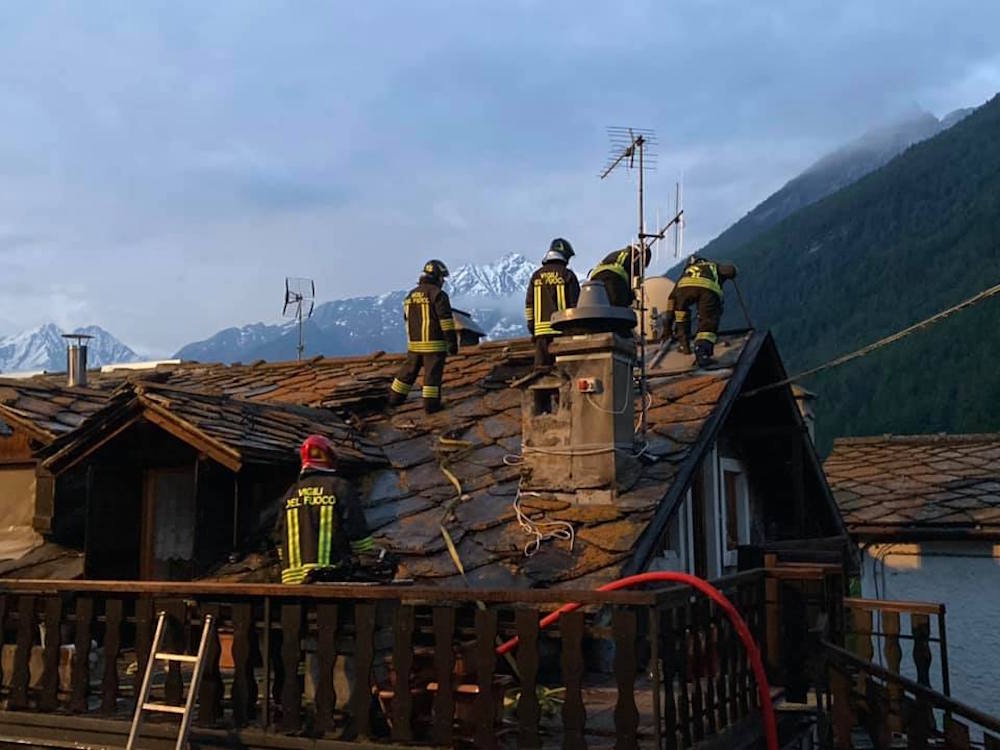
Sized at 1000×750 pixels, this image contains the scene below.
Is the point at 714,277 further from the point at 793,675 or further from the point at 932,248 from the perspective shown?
the point at 932,248

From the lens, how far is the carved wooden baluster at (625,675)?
580cm

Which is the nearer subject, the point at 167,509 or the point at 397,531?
the point at 397,531

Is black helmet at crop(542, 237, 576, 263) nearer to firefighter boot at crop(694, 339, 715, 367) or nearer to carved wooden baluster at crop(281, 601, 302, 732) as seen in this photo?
firefighter boot at crop(694, 339, 715, 367)

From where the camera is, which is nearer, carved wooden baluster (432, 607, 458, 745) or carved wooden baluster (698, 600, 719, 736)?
carved wooden baluster (432, 607, 458, 745)

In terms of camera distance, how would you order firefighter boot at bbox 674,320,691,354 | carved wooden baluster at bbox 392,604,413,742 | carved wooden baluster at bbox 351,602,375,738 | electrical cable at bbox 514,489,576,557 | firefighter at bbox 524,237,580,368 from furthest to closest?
1. firefighter boot at bbox 674,320,691,354
2. firefighter at bbox 524,237,580,368
3. electrical cable at bbox 514,489,576,557
4. carved wooden baluster at bbox 351,602,375,738
5. carved wooden baluster at bbox 392,604,413,742

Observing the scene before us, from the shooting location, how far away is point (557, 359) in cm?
974

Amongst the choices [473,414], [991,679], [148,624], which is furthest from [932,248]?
[148,624]

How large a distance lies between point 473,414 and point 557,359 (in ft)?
7.25

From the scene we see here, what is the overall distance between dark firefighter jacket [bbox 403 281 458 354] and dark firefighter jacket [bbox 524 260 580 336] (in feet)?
3.38

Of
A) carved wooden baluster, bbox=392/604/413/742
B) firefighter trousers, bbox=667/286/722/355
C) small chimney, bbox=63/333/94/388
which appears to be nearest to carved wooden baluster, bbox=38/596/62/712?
carved wooden baluster, bbox=392/604/413/742

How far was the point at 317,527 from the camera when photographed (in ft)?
25.6

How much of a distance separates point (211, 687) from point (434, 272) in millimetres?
6101

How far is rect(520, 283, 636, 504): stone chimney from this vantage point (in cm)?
927

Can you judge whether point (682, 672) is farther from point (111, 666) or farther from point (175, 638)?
point (111, 666)
